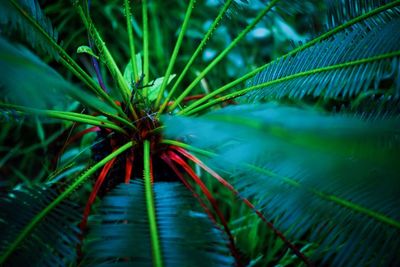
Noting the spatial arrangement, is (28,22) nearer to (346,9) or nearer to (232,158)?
(232,158)

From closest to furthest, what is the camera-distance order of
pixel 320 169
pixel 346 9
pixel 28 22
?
pixel 320 169
pixel 28 22
pixel 346 9

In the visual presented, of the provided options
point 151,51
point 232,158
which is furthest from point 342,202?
point 151,51

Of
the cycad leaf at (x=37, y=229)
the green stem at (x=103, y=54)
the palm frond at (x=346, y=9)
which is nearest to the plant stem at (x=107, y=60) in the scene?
the green stem at (x=103, y=54)

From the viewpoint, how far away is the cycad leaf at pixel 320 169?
362 millimetres

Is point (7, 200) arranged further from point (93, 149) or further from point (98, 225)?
point (93, 149)

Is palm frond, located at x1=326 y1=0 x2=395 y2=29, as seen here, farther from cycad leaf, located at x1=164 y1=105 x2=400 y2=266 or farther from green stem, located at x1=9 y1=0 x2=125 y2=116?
green stem, located at x1=9 y1=0 x2=125 y2=116

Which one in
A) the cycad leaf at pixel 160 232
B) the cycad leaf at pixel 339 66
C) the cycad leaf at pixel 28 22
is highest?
the cycad leaf at pixel 28 22

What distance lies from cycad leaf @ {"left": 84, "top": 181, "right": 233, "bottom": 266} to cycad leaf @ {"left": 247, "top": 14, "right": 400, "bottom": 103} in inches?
14.9

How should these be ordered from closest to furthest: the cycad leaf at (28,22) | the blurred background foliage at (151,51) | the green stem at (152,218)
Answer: the green stem at (152,218) < the cycad leaf at (28,22) < the blurred background foliage at (151,51)

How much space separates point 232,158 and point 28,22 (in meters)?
0.62

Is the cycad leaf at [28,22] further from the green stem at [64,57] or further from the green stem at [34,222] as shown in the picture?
the green stem at [34,222]

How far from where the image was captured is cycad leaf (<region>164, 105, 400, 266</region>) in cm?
36

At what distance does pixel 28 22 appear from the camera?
79cm

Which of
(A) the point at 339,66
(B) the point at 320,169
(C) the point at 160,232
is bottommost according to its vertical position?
(C) the point at 160,232
